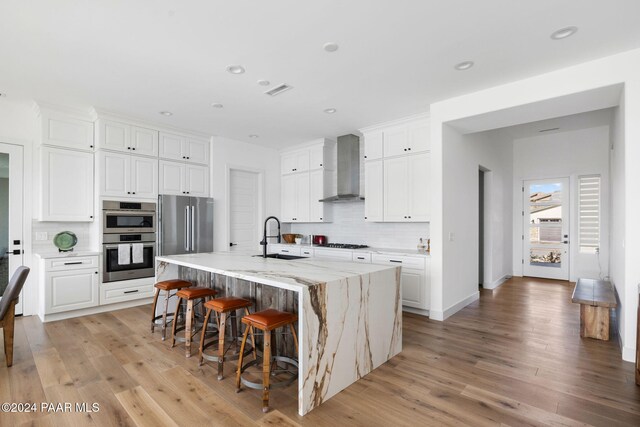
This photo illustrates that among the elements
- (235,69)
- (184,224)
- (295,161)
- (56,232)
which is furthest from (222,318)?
(295,161)

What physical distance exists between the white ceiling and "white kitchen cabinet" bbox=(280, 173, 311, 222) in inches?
88.5

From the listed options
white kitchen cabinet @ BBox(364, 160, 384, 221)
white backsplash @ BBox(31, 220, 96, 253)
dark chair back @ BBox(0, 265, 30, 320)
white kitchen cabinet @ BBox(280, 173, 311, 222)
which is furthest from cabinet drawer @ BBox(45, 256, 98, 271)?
white kitchen cabinet @ BBox(364, 160, 384, 221)

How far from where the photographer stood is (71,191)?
14.4 ft

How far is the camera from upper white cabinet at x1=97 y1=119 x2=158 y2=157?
4504 mm

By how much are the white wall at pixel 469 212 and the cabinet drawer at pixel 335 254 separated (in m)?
1.46

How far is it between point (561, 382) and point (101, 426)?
10.8ft

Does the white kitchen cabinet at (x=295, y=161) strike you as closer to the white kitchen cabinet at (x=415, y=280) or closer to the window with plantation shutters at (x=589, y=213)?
the white kitchen cabinet at (x=415, y=280)

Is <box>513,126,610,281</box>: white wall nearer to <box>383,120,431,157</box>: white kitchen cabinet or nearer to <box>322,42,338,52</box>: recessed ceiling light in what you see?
<box>383,120,431,157</box>: white kitchen cabinet

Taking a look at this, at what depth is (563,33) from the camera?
259cm

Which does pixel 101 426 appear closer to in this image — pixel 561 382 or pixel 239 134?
pixel 561 382

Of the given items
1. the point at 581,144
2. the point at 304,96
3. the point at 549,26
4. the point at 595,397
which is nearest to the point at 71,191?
the point at 304,96

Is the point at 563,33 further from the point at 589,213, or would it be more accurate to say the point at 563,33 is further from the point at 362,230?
the point at 589,213

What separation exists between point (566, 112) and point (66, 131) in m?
6.18

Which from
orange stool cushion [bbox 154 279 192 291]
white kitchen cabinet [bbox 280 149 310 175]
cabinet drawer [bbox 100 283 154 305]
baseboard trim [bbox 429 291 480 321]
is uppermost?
white kitchen cabinet [bbox 280 149 310 175]
